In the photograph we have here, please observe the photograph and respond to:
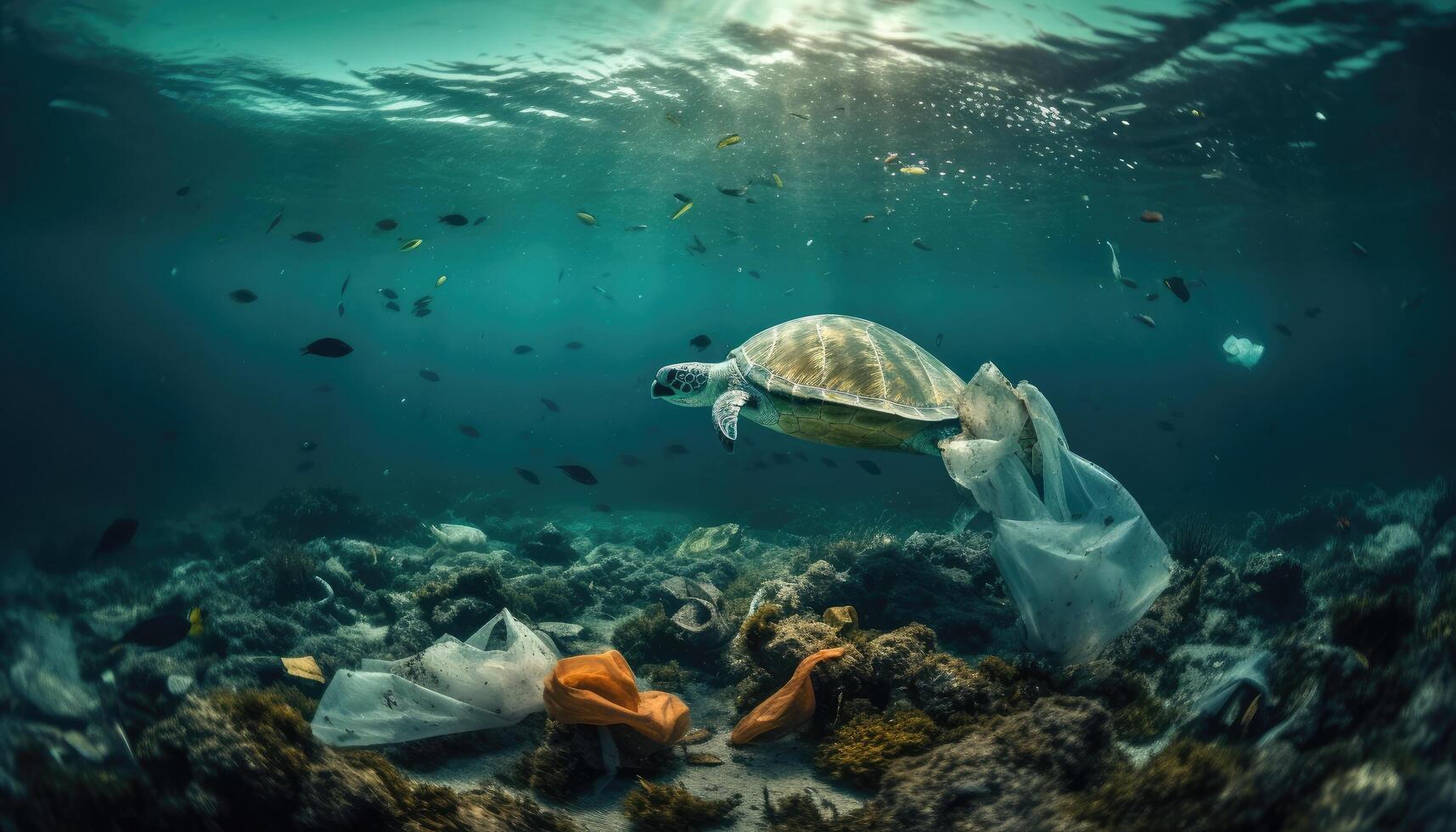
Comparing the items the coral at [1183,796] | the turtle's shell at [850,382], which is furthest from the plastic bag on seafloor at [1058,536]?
the coral at [1183,796]

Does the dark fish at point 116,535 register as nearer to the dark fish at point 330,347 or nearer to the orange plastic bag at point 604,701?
the dark fish at point 330,347

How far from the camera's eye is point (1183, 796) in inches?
87.7

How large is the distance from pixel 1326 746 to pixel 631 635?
20.9 ft

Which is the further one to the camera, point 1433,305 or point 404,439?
point 404,439

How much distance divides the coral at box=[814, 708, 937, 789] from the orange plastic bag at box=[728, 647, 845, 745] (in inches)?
10.2

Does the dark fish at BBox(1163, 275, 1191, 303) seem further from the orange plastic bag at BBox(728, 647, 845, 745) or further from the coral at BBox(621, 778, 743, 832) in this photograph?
the coral at BBox(621, 778, 743, 832)

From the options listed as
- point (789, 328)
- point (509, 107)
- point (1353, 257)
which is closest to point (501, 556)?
point (789, 328)

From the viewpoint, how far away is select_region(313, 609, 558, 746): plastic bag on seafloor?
142 inches

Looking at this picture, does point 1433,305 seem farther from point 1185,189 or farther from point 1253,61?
point 1253,61

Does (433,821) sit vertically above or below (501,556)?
above

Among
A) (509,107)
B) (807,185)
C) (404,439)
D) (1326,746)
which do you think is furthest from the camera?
(404,439)

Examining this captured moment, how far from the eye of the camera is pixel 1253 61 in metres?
13.2

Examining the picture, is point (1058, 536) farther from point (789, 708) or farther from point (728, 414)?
point (728, 414)

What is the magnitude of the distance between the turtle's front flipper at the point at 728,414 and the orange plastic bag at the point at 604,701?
3.35 m
